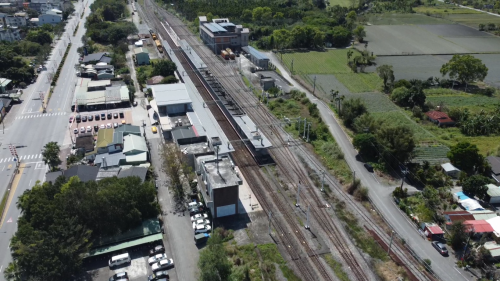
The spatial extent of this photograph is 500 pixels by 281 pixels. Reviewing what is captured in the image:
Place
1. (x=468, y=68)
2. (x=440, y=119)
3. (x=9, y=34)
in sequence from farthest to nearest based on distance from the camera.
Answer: (x=9, y=34)
(x=468, y=68)
(x=440, y=119)

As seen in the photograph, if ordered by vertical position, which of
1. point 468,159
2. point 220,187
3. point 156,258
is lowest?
point 156,258

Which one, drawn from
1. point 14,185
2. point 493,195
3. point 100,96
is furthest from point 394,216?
point 100,96

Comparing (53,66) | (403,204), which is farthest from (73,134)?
(403,204)

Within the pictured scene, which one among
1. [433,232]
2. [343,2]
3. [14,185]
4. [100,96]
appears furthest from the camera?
[343,2]

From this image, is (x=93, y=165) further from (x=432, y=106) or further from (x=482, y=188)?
(x=432, y=106)

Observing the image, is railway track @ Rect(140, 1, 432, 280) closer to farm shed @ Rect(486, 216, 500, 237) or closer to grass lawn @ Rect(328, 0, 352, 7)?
farm shed @ Rect(486, 216, 500, 237)

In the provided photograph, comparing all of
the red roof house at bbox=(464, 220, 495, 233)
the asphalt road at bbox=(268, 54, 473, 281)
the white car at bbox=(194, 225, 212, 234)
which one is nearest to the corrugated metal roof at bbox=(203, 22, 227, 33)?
the asphalt road at bbox=(268, 54, 473, 281)

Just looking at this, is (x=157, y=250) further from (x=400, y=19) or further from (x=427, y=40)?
(x=400, y=19)

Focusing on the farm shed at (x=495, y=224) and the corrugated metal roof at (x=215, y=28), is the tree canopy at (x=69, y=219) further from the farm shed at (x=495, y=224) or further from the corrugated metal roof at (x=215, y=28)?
the corrugated metal roof at (x=215, y=28)
